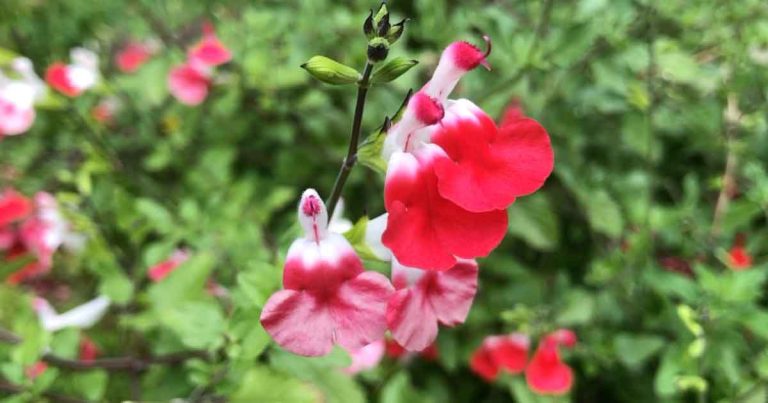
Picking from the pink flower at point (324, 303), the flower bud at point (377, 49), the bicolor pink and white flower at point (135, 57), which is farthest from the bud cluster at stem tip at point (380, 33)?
the bicolor pink and white flower at point (135, 57)

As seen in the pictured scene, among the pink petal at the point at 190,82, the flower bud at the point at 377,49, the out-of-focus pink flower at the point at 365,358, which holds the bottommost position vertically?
the out-of-focus pink flower at the point at 365,358

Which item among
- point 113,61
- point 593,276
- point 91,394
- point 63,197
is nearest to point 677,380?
point 593,276

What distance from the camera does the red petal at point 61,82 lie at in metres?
1.25

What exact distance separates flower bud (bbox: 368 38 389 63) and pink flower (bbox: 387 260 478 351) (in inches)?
7.2

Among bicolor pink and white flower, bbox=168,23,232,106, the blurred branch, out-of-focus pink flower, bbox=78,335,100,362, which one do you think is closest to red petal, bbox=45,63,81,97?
bicolor pink and white flower, bbox=168,23,232,106

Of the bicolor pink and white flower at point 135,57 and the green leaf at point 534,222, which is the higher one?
the bicolor pink and white flower at point 135,57

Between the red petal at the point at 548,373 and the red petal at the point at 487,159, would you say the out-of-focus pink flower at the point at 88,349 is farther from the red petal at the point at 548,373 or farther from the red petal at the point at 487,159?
the red petal at the point at 487,159

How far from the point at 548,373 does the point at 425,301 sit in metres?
0.63

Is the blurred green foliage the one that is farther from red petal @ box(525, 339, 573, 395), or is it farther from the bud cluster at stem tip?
the bud cluster at stem tip

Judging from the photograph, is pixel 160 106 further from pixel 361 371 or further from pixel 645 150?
pixel 645 150

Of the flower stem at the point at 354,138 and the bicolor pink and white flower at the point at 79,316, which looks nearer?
the flower stem at the point at 354,138

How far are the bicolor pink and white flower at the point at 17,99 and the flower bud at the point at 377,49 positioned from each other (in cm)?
97

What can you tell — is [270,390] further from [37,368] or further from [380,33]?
[380,33]

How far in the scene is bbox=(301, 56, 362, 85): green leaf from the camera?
497mm
